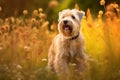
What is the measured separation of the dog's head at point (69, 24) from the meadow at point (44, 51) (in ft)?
1.33

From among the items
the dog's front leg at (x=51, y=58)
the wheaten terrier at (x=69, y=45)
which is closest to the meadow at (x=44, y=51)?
the dog's front leg at (x=51, y=58)

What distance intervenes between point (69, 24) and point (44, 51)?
143cm

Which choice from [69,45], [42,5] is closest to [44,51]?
[69,45]

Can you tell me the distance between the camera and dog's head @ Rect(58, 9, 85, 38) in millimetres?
9211

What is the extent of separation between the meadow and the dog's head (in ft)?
1.33

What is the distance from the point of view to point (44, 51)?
34.6 ft

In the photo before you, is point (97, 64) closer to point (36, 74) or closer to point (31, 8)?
point (36, 74)

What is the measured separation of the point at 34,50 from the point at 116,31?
1.33 metres

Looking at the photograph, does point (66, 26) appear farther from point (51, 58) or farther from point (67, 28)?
point (51, 58)

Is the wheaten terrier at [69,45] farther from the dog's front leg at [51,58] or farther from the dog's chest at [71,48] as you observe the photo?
the dog's front leg at [51,58]

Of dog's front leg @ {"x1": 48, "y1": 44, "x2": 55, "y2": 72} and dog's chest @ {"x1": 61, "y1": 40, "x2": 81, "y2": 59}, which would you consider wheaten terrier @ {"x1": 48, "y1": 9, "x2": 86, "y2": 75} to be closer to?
dog's chest @ {"x1": 61, "y1": 40, "x2": 81, "y2": 59}

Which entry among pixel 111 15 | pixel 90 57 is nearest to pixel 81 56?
pixel 90 57

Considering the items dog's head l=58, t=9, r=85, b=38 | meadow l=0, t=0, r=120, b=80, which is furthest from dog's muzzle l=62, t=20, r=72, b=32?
meadow l=0, t=0, r=120, b=80

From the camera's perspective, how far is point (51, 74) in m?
8.54
